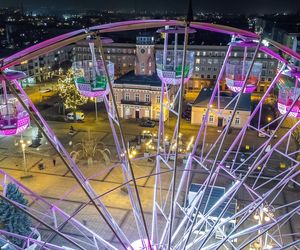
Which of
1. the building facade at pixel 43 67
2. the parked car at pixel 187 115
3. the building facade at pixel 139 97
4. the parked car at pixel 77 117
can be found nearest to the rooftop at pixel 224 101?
the parked car at pixel 187 115

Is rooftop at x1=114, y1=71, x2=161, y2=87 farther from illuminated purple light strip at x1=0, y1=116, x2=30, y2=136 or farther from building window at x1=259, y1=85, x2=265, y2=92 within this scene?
illuminated purple light strip at x1=0, y1=116, x2=30, y2=136

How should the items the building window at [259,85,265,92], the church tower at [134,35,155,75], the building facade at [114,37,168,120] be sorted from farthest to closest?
the building window at [259,85,265,92]
the church tower at [134,35,155,75]
the building facade at [114,37,168,120]

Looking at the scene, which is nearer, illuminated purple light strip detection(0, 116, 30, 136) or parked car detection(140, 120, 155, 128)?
illuminated purple light strip detection(0, 116, 30, 136)

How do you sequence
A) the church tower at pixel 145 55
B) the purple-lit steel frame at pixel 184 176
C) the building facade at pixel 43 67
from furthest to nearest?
the building facade at pixel 43 67, the church tower at pixel 145 55, the purple-lit steel frame at pixel 184 176

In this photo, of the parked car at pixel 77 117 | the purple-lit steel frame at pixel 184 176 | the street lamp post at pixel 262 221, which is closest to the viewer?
the purple-lit steel frame at pixel 184 176

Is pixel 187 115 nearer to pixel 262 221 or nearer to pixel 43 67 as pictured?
pixel 262 221

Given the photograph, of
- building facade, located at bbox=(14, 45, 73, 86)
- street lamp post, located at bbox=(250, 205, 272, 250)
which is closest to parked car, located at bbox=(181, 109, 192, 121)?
street lamp post, located at bbox=(250, 205, 272, 250)

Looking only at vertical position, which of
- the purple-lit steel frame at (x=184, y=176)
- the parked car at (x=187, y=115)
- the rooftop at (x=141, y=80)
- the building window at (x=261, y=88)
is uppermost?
the purple-lit steel frame at (x=184, y=176)

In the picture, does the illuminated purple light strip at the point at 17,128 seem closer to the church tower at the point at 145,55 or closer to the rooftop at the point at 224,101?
the rooftop at the point at 224,101

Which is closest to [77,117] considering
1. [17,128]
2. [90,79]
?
[90,79]

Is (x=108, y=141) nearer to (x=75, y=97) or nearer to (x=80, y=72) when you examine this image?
(x=75, y=97)
